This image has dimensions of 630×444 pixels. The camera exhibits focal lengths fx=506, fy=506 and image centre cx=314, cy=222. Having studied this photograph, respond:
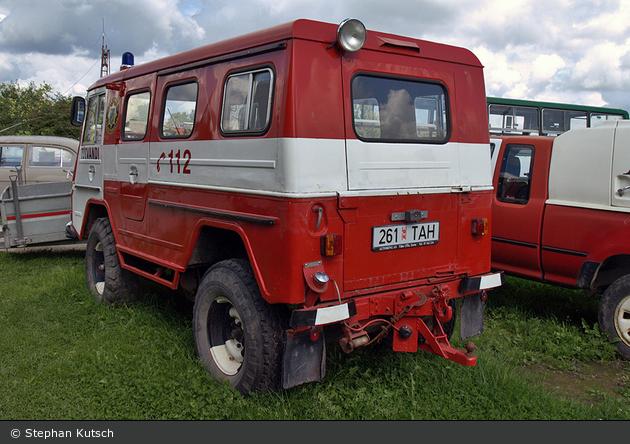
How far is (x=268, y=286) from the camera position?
3.44 meters

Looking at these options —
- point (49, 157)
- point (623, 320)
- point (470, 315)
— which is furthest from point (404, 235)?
point (49, 157)

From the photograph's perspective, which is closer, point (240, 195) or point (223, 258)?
point (240, 195)

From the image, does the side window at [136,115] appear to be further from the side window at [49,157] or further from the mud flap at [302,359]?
the side window at [49,157]

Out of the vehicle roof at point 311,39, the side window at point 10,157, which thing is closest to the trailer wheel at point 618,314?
the vehicle roof at point 311,39

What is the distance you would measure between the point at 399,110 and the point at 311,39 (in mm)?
910

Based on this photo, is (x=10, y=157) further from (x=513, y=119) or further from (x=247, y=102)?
(x=513, y=119)

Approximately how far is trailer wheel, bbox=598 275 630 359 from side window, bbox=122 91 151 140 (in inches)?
183

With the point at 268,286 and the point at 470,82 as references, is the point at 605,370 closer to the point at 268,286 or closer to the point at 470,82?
the point at 470,82

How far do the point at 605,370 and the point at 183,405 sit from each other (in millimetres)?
3576

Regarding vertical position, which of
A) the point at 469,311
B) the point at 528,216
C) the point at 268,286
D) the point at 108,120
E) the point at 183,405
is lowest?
the point at 183,405

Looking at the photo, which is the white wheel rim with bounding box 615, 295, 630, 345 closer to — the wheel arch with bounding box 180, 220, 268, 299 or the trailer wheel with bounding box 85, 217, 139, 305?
the wheel arch with bounding box 180, 220, 268, 299

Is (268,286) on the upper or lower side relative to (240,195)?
lower

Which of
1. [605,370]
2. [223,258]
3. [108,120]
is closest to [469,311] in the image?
[605,370]

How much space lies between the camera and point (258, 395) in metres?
3.62
